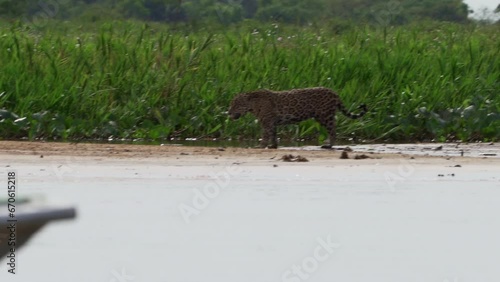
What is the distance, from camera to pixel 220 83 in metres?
14.3

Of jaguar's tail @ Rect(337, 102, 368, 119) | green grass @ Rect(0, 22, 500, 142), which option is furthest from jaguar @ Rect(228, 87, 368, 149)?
green grass @ Rect(0, 22, 500, 142)

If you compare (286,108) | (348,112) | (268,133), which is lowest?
(268,133)

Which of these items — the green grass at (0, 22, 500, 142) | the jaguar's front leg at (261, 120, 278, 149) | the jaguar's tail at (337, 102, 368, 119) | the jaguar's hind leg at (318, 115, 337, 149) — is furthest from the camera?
the green grass at (0, 22, 500, 142)

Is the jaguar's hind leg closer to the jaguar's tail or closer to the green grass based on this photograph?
the jaguar's tail

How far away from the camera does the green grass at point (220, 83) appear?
13445 millimetres

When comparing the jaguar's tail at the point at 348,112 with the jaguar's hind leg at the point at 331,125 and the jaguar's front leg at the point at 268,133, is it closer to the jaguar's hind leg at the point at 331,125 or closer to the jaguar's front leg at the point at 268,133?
the jaguar's hind leg at the point at 331,125

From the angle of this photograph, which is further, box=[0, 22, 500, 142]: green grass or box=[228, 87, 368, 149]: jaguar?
box=[0, 22, 500, 142]: green grass

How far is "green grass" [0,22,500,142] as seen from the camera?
13445mm

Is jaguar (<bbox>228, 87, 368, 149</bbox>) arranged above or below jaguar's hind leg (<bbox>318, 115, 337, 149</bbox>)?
above

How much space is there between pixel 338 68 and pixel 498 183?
5.34 metres

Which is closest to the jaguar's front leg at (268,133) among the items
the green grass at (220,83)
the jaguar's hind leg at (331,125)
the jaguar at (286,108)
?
the jaguar at (286,108)

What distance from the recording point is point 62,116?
1315 centimetres

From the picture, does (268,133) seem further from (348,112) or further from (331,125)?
(348,112)

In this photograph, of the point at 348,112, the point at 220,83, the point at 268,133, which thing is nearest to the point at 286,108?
the point at 268,133
